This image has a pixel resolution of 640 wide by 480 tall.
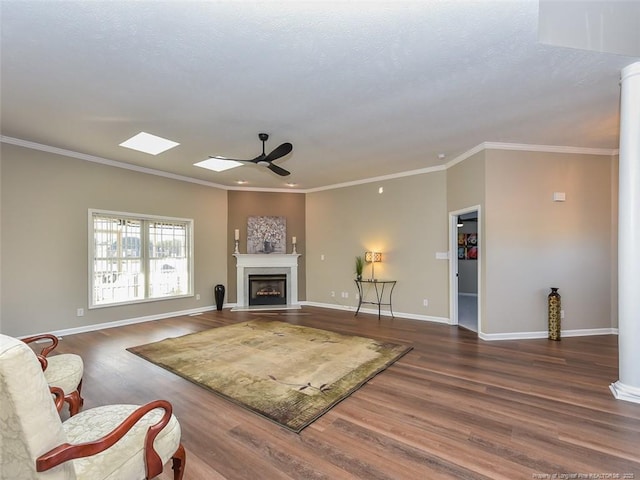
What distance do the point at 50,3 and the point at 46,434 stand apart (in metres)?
2.47

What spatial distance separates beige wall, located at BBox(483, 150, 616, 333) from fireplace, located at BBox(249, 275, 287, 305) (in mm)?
4497

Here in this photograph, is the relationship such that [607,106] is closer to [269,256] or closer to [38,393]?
[38,393]

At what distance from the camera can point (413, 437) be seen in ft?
7.15

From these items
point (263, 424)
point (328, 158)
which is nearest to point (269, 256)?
point (328, 158)

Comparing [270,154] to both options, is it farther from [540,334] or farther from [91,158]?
[540,334]

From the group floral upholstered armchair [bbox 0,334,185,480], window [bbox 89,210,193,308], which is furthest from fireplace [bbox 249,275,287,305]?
floral upholstered armchair [bbox 0,334,185,480]

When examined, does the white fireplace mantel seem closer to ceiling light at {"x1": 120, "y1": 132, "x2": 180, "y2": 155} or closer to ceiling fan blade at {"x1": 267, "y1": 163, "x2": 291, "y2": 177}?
ceiling light at {"x1": 120, "y1": 132, "x2": 180, "y2": 155}

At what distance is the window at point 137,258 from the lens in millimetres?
5320

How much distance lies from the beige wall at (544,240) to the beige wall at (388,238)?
1.20 meters

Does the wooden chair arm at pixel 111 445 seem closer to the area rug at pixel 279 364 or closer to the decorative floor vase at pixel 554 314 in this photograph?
the area rug at pixel 279 364

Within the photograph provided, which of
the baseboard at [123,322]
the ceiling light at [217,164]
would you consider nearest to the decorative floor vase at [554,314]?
the ceiling light at [217,164]

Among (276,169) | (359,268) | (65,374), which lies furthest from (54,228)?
(359,268)

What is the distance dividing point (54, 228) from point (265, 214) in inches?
155

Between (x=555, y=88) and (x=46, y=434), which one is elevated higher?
(x=555, y=88)
